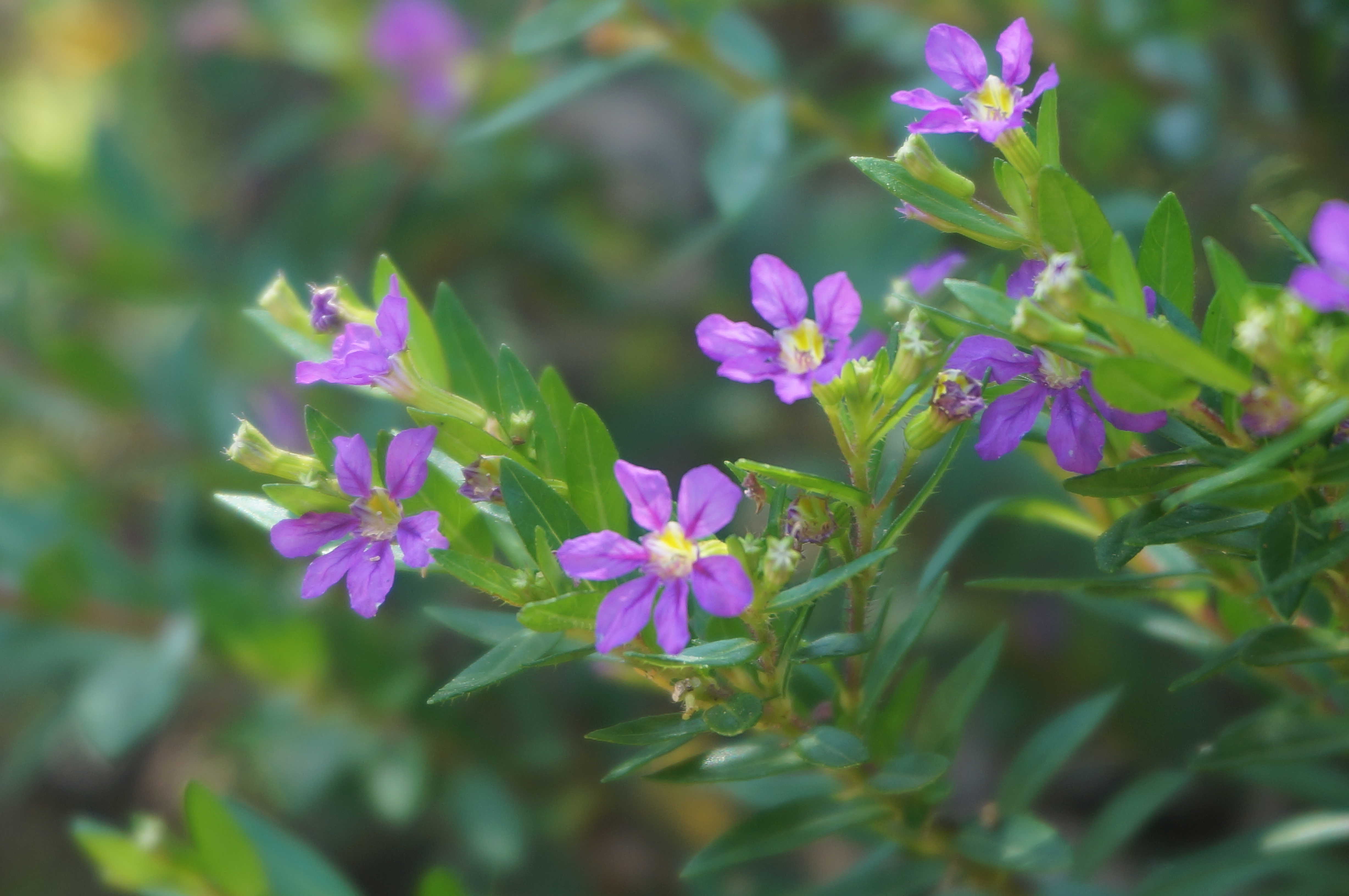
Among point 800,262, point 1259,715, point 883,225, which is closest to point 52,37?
point 800,262

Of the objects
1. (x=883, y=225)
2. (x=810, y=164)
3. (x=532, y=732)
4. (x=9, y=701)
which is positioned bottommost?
(x=9, y=701)

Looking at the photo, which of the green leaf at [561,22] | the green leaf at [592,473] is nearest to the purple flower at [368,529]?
the green leaf at [592,473]

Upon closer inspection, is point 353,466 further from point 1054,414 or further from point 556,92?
point 556,92

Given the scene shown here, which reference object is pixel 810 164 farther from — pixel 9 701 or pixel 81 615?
pixel 9 701

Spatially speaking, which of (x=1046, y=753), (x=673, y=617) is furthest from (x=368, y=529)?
(x=1046, y=753)

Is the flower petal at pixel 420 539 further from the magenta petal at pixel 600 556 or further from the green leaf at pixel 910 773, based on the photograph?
the green leaf at pixel 910 773

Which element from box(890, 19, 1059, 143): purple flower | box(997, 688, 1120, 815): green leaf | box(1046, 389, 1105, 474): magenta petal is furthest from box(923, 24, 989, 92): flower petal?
box(997, 688, 1120, 815): green leaf
